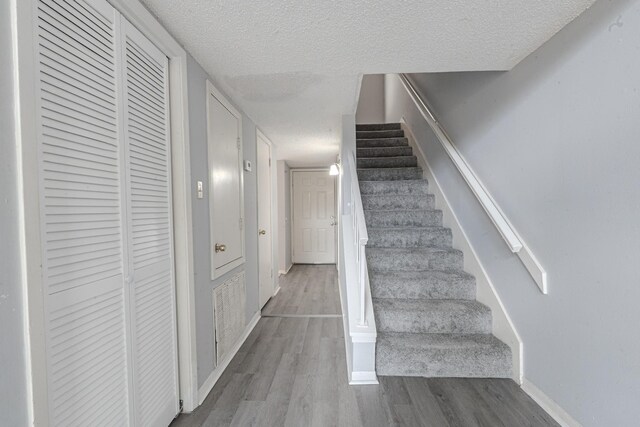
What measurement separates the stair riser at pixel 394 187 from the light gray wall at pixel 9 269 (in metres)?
2.84

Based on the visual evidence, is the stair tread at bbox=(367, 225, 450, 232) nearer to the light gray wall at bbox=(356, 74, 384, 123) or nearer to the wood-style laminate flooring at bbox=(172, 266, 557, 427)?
the wood-style laminate flooring at bbox=(172, 266, 557, 427)

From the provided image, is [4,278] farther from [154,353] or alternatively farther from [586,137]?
[586,137]

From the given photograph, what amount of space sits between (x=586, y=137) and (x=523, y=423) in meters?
1.46

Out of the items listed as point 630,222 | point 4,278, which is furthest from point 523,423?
point 4,278

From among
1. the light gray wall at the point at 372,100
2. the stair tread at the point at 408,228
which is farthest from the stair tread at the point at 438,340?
the light gray wall at the point at 372,100

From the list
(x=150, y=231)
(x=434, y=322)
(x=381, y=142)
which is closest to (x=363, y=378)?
(x=434, y=322)

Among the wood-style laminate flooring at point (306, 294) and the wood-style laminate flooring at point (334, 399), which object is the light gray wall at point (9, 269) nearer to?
the wood-style laminate flooring at point (334, 399)

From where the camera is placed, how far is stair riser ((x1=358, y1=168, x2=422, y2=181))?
3.40 metres

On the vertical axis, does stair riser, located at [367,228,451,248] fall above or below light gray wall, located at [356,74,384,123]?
below

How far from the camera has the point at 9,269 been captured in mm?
717

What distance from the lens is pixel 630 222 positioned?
1.12m

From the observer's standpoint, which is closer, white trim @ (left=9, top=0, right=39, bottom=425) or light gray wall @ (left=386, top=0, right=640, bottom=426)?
white trim @ (left=9, top=0, right=39, bottom=425)

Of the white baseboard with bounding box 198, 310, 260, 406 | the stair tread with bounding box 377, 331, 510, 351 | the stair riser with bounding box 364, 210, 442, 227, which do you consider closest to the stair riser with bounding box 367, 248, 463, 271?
the stair riser with bounding box 364, 210, 442, 227

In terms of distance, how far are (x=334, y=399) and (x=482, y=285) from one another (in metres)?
1.37
